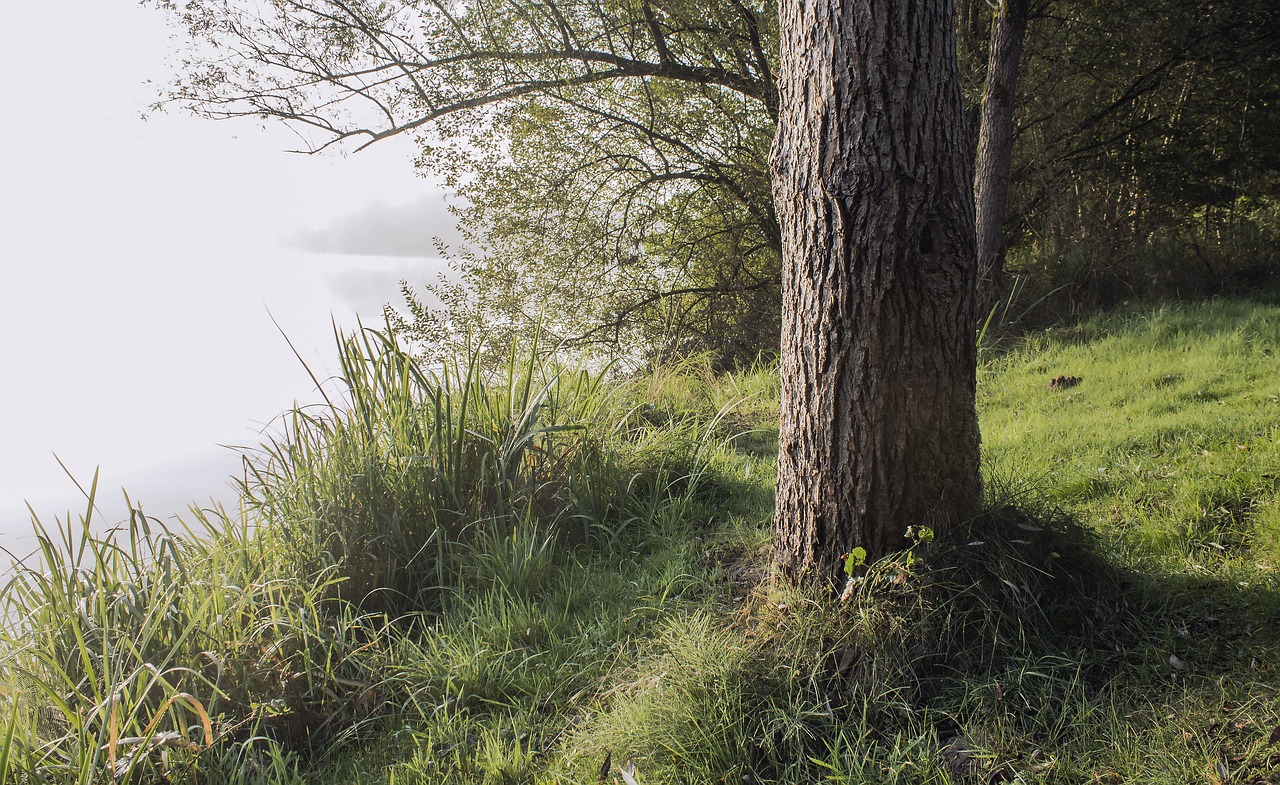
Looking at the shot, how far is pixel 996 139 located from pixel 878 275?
5562mm

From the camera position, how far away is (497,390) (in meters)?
4.09

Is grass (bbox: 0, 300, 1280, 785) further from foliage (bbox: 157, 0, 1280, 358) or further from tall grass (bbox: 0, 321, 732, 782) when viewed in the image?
foliage (bbox: 157, 0, 1280, 358)

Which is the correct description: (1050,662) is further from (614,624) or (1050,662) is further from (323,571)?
(323,571)

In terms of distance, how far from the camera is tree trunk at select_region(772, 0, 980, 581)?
7.90 feet

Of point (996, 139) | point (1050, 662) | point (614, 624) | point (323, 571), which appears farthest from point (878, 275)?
point (996, 139)

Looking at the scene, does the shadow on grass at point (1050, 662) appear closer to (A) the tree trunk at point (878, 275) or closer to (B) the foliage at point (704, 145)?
(A) the tree trunk at point (878, 275)

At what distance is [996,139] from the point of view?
275 inches

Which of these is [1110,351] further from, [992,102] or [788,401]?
[788,401]

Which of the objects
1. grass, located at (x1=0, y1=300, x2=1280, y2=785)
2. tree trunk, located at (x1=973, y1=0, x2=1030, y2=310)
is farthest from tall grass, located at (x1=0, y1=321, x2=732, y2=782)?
tree trunk, located at (x1=973, y1=0, x2=1030, y2=310)

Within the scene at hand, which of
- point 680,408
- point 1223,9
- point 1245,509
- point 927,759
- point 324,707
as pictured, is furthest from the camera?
point 1223,9

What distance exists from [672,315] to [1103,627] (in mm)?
7536

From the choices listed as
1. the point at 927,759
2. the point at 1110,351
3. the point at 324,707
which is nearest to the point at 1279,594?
the point at 927,759

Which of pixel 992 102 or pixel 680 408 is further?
pixel 992 102

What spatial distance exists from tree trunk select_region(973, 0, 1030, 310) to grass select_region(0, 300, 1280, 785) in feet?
10.4
